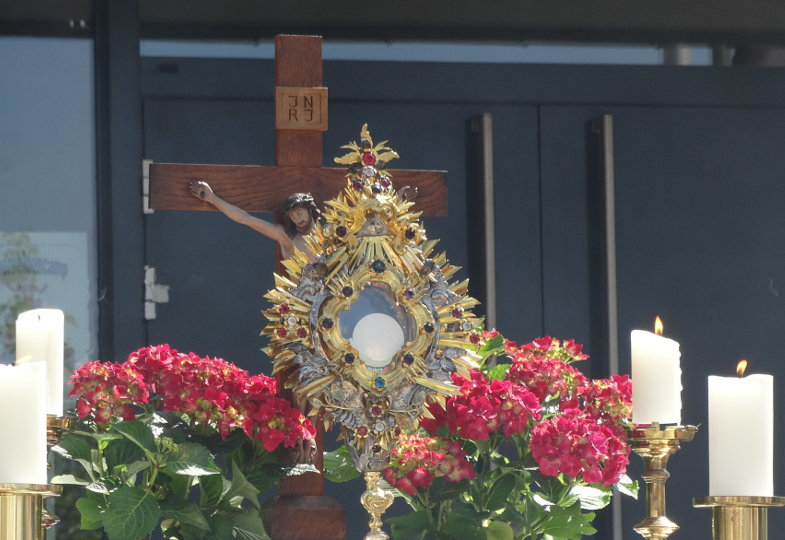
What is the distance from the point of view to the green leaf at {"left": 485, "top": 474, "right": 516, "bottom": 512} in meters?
2.05

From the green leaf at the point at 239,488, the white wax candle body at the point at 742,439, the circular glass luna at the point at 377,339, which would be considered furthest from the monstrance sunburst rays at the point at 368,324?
the white wax candle body at the point at 742,439

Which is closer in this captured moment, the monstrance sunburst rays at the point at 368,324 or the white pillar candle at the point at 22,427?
the white pillar candle at the point at 22,427

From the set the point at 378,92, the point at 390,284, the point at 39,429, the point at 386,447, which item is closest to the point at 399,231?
the point at 390,284

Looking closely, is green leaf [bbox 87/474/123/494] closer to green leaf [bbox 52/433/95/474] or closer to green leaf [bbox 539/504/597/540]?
green leaf [bbox 52/433/95/474]

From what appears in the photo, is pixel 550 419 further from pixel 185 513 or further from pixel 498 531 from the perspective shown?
pixel 185 513

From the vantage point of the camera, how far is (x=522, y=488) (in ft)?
6.82

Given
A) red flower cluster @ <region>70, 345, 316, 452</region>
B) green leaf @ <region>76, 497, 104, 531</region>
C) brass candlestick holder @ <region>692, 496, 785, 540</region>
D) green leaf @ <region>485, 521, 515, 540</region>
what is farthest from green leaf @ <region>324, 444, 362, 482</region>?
brass candlestick holder @ <region>692, 496, 785, 540</region>

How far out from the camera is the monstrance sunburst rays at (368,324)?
6.50 ft

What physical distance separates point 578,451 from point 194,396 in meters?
0.49

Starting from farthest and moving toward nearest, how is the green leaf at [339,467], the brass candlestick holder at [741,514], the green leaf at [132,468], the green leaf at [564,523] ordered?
the green leaf at [339,467], the green leaf at [564,523], the green leaf at [132,468], the brass candlestick holder at [741,514]

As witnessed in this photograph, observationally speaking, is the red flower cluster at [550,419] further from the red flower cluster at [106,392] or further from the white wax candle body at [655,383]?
the red flower cluster at [106,392]

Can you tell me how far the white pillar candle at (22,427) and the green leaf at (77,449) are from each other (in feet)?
1.01

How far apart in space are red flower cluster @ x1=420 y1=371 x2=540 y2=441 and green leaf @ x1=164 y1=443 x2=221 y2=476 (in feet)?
0.92

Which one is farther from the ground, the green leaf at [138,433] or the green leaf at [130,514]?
the green leaf at [138,433]
